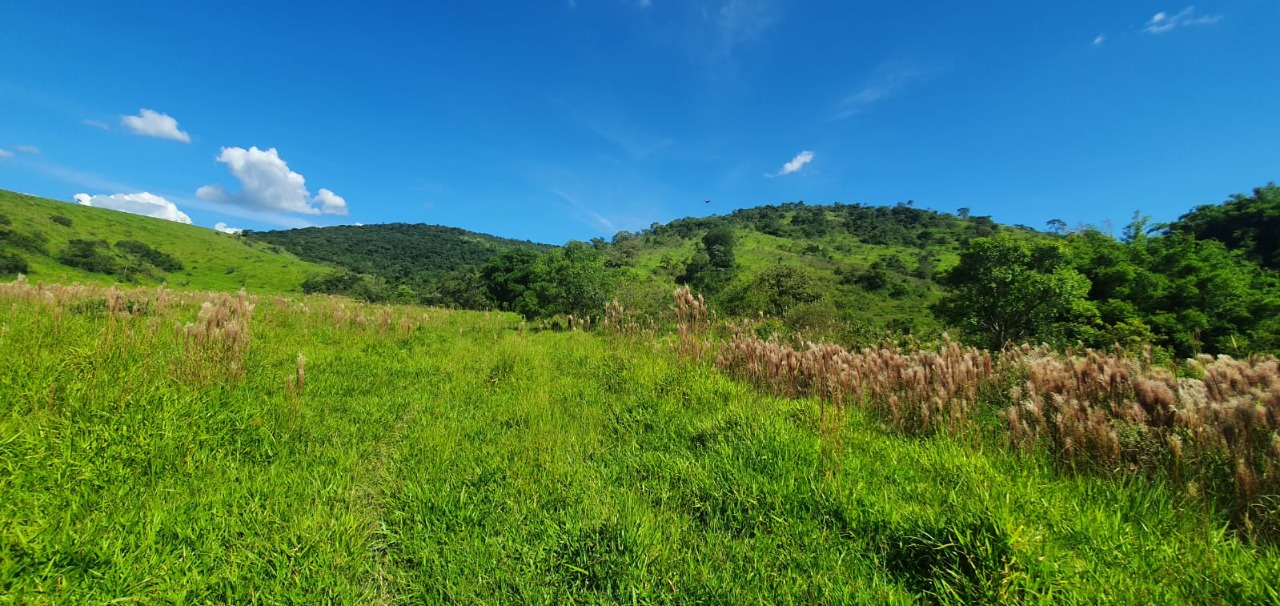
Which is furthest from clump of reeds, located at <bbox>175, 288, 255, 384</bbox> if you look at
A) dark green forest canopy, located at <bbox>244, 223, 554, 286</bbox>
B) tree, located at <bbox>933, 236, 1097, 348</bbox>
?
dark green forest canopy, located at <bbox>244, 223, 554, 286</bbox>

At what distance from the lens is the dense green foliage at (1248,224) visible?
45.4 meters

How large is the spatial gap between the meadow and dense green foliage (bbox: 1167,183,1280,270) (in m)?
64.0

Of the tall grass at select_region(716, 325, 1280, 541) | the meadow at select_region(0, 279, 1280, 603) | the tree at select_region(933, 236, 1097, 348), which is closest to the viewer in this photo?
the meadow at select_region(0, 279, 1280, 603)

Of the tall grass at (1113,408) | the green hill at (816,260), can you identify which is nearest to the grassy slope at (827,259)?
the green hill at (816,260)

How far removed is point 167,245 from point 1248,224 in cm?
16651

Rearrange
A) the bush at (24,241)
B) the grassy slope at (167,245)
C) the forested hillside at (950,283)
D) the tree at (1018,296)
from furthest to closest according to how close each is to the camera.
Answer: the grassy slope at (167,245) → the bush at (24,241) → the tree at (1018,296) → the forested hillside at (950,283)

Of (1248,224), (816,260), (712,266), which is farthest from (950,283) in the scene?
(816,260)

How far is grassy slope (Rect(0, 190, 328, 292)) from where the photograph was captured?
69125mm

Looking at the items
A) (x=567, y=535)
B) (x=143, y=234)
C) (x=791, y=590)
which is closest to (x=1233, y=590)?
(x=791, y=590)

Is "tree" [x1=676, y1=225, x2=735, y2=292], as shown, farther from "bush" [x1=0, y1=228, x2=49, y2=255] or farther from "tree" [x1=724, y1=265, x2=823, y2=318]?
A: "bush" [x1=0, y1=228, x2=49, y2=255]

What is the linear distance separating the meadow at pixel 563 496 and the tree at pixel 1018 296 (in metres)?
21.7

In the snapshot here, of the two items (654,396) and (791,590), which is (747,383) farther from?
(791,590)

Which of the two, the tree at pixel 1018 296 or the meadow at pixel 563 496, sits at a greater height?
the tree at pixel 1018 296

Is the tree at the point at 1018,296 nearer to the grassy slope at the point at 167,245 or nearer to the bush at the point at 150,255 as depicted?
the grassy slope at the point at 167,245
